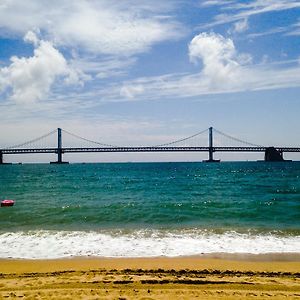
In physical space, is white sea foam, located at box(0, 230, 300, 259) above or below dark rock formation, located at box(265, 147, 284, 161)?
below

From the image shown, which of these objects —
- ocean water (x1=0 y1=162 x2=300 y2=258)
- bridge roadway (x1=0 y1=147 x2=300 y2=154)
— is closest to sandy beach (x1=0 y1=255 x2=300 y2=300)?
ocean water (x1=0 y1=162 x2=300 y2=258)

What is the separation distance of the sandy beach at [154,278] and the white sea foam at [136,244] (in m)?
0.78

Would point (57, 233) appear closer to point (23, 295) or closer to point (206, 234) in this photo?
point (206, 234)

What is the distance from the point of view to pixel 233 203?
2492cm

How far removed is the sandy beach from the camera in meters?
7.82

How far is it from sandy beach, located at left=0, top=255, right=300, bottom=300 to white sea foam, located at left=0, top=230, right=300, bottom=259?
30.6 inches

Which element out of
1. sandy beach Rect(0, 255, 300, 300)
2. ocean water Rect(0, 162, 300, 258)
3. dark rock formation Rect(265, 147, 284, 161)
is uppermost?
dark rock formation Rect(265, 147, 284, 161)

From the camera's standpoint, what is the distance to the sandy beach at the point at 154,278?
782cm

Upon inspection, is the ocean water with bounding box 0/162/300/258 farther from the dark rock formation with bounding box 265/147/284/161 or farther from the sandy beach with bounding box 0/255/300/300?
the dark rock formation with bounding box 265/147/284/161

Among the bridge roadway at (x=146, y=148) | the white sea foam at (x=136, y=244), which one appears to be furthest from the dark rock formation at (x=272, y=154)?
the white sea foam at (x=136, y=244)

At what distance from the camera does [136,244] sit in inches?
515

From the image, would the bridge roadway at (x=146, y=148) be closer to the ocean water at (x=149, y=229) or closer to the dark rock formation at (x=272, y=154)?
the dark rock formation at (x=272, y=154)

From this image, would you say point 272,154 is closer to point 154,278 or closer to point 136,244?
point 136,244

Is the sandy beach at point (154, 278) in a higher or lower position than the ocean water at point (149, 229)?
higher
